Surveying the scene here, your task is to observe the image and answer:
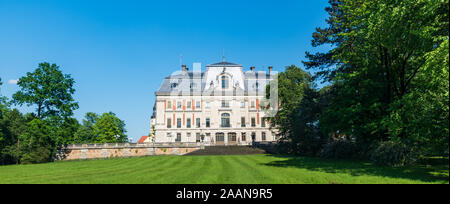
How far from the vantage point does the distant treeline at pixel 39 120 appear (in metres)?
29.7

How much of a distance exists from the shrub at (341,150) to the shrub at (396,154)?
581cm

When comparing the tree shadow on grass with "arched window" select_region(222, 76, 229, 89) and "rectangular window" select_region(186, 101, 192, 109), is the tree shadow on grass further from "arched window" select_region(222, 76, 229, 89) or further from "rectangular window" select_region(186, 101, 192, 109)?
"rectangular window" select_region(186, 101, 192, 109)

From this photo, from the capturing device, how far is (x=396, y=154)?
1298 centimetres

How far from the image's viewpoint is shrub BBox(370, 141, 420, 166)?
1255 centimetres

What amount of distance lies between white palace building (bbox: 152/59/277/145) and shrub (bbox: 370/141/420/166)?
3181cm

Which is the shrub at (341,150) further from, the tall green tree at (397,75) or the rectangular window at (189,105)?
the rectangular window at (189,105)

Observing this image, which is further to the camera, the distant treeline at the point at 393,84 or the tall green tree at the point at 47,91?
the tall green tree at the point at 47,91

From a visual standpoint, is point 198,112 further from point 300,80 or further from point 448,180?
point 448,180

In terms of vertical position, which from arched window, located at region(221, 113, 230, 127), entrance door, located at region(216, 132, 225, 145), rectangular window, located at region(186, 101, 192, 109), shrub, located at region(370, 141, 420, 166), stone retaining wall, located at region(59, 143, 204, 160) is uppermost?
rectangular window, located at region(186, 101, 192, 109)

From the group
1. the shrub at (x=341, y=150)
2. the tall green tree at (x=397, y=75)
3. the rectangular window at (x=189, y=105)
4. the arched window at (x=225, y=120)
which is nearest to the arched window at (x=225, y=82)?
the arched window at (x=225, y=120)

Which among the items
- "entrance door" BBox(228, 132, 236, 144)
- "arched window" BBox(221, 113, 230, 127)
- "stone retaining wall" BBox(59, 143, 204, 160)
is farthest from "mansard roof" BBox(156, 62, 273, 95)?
"stone retaining wall" BBox(59, 143, 204, 160)

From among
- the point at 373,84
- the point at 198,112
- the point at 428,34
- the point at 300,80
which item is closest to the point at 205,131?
the point at 198,112
